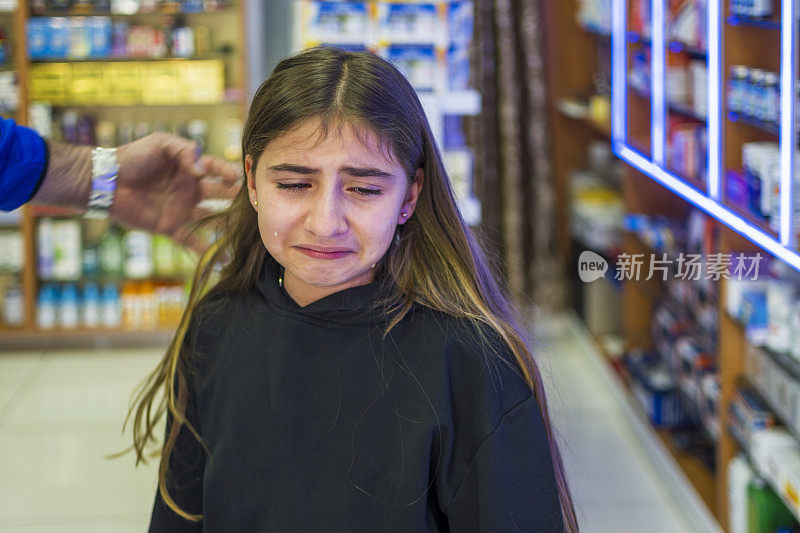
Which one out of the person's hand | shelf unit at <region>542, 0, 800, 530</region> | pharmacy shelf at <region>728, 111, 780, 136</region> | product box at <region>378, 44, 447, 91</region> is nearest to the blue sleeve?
the person's hand

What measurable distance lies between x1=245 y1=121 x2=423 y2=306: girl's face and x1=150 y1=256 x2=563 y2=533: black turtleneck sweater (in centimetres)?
9

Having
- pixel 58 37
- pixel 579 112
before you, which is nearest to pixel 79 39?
pixel 58 37

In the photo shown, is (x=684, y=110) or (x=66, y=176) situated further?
(x=684, y=110)

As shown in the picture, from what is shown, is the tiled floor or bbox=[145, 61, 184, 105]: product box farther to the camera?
bbox=[145, 61, 184, 105]: product box

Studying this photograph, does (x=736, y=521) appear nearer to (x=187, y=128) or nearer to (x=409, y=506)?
(x=409, y=506)

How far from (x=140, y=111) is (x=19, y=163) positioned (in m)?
3.70

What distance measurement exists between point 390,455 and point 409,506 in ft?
0.25

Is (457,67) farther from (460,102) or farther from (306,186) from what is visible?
(306,186)

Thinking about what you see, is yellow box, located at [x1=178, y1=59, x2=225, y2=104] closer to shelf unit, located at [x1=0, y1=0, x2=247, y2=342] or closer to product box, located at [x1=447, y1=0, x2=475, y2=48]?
shelf unit, located at [x1=0, y1=0, x2=247, y2=342]

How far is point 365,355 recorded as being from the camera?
1516 mm

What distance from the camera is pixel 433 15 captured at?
14.0 ft

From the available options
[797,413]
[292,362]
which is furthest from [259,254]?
[797,413]

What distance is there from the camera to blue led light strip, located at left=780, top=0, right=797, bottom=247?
2215mm

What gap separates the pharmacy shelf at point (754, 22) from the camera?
8.71ft
